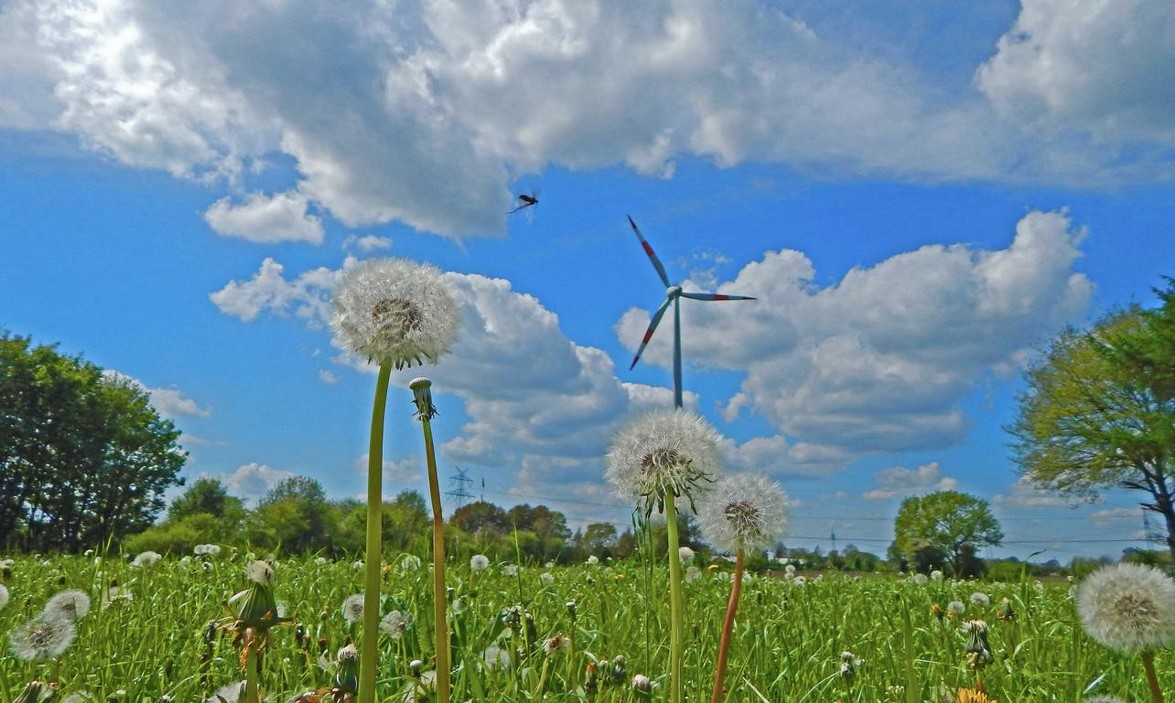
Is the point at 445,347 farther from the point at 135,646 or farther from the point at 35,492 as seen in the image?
the point at 35,492

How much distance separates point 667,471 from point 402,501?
157 ft

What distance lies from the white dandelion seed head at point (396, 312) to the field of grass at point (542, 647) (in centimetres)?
143

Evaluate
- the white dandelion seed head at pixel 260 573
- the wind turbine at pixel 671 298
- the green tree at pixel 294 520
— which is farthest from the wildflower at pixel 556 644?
the green tree at pixel 294 520

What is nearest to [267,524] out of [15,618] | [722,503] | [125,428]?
[125,428]

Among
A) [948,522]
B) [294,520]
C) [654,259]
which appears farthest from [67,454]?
[948,522]

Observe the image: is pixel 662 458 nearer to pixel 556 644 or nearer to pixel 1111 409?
pixel 556 644

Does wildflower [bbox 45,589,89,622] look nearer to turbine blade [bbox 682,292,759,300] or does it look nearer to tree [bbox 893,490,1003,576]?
turbine blade [bbox 682,292,759,300]

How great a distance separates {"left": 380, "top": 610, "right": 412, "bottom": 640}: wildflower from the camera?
4578 mm

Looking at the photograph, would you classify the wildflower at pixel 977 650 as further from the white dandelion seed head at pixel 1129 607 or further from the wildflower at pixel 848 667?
the white dandelion seed head at pixel 1129 607

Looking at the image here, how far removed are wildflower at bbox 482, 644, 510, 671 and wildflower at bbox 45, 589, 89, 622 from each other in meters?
2.11

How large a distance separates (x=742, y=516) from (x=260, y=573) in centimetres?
163

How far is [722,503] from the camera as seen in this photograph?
3.12 m

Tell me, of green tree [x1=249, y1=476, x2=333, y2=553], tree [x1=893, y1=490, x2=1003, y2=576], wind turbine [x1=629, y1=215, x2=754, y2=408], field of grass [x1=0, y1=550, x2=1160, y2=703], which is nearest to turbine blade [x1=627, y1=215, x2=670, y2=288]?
wind turbine [x1=629, y1=215, x2=754, y2=408]

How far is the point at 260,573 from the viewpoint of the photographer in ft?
7.39
